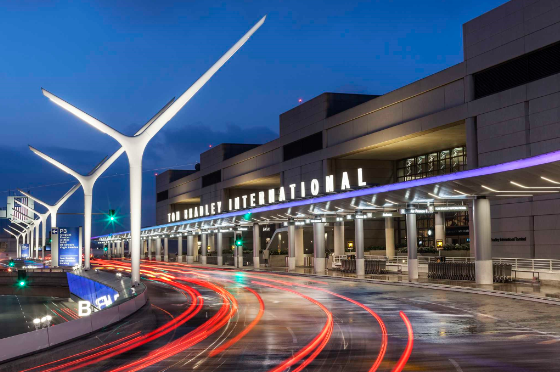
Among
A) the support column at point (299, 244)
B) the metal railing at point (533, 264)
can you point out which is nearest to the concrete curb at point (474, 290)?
the metal railing at point (533, 264)

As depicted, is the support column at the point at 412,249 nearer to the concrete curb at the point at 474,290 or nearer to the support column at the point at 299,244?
the concrete curb at the point at 474,290

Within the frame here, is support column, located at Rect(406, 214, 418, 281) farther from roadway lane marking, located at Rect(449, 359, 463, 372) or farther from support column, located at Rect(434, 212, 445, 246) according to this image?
roadway lane marking, located at Rect(449, 359, 463, 372)

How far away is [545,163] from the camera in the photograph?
2492 cm

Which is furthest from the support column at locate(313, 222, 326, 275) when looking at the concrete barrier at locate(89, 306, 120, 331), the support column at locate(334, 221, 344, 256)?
the concrete barrier at locate(89, 306, 120, 331)

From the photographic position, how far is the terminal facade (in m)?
44.7

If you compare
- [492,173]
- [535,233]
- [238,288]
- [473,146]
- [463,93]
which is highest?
[463,93]

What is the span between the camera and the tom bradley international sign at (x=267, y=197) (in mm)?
66006

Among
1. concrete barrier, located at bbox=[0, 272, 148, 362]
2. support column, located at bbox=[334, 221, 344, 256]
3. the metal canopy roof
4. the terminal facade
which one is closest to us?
concrete barrier, located at bbox=[0, 272, 148, 362]

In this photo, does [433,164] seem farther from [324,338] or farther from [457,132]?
[324,338]

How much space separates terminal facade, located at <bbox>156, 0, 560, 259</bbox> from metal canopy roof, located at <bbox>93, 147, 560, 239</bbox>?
4.70 m

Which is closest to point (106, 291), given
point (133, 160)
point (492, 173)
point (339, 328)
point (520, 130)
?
point (133, 160)

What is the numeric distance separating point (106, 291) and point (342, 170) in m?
42.9

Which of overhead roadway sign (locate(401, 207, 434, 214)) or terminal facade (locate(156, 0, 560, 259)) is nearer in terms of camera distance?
terminal facade (locate(156, 0, 560, 259))

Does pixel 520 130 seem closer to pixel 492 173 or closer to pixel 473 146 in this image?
pixel 473 146
